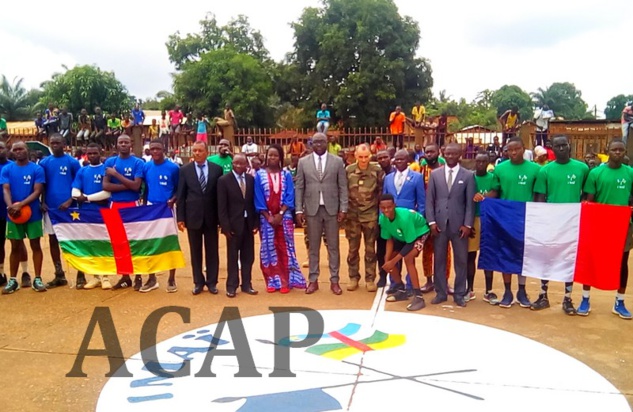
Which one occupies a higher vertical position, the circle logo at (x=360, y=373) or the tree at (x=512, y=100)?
the tree at (x=512, y=100)

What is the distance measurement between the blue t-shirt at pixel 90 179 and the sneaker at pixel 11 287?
56.0 inches

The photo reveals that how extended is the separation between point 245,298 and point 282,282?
553mm

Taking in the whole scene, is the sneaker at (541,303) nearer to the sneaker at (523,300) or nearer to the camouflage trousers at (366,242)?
the sneaker at (523,300)

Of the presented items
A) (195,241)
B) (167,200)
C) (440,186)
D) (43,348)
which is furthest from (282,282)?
(43,348)

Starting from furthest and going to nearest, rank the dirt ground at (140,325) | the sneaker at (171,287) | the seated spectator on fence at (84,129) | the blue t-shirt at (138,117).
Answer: the blue t-shirt at (138,117) → the seated spectator on fence at (84,129) → the sneaker at (171,287) → the dirt ground at (140,325)

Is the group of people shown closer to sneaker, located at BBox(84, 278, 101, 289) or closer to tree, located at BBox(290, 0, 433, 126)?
sneaker, located at BBox(84, 278, 101, 289)

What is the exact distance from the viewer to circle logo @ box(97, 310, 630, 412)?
403 cm

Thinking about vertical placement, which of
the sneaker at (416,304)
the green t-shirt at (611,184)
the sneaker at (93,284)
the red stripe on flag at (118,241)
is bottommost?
the sneaker at (93,284)

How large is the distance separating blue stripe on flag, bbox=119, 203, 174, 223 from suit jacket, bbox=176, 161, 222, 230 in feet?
1.22

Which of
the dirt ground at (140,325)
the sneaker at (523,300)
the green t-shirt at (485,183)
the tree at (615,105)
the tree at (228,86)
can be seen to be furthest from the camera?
the tree at (615,105)

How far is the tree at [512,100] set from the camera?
Result: 64.5m

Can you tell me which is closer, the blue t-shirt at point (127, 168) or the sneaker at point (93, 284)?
the blue t-shirt at point (127, 168)

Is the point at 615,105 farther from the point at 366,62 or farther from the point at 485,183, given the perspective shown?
the point at 485,183

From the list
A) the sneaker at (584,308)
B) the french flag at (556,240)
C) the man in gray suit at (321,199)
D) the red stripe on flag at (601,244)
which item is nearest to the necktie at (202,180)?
the man in gray suit at (321,199)
